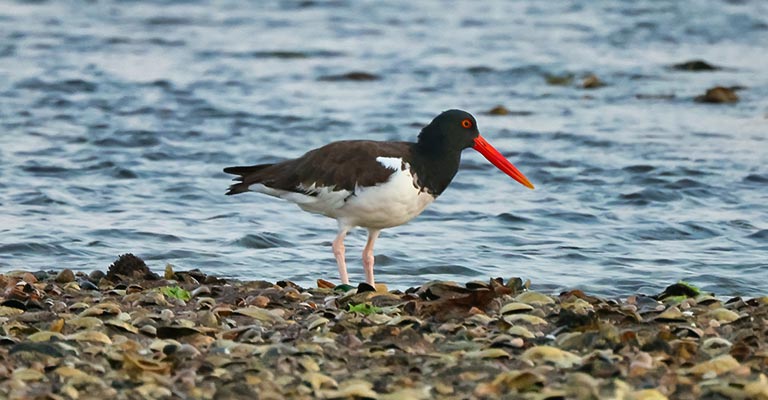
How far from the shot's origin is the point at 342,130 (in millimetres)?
12828

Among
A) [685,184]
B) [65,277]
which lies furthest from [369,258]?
[685,184]

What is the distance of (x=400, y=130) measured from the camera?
12.9 m

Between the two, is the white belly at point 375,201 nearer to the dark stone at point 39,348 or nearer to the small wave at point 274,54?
the dark stone at point 39,348

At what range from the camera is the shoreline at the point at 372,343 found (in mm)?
4902

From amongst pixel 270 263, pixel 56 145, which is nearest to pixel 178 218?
pixel 270 263

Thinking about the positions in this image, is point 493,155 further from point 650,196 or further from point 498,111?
point 498,111

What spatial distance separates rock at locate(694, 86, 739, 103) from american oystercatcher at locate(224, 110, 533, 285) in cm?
672

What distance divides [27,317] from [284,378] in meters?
1.56

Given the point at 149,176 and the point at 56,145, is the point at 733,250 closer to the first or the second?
the point at 149,176

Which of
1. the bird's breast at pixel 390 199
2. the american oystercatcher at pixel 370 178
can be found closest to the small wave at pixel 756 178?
the american oystercatcher at pixel 370 178

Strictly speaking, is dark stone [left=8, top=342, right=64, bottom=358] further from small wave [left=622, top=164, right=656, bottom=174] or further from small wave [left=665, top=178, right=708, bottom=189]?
small wave [left=622, top=164, right=656, bottom=174]

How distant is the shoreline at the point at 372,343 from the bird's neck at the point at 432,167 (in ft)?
2.63

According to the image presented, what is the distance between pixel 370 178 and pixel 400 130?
5.66 metres

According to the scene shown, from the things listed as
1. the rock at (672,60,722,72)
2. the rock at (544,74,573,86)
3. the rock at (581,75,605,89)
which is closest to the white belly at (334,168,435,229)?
the rock at (581,75,605,89)
